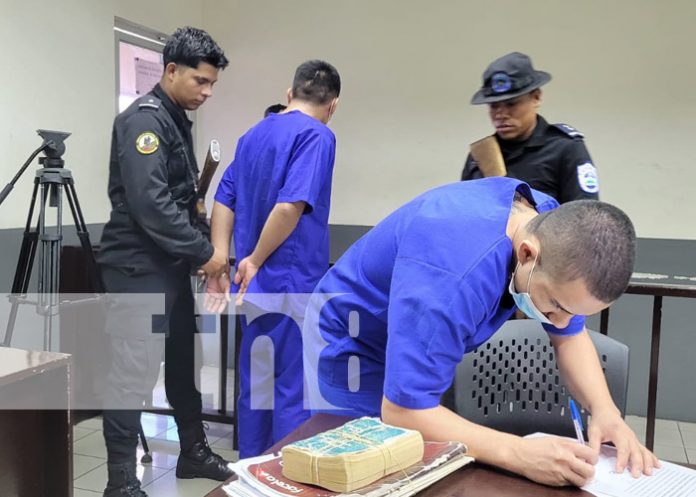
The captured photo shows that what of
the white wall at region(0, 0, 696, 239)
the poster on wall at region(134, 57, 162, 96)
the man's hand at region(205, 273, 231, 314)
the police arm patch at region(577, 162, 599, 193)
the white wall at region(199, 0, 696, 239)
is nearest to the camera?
the police arm patch at region(577, 162, 599, 193)

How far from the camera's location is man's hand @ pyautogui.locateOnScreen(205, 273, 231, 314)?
2250 millimetres

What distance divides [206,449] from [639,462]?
1.81 m

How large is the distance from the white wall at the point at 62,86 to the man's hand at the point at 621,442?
246 centimetres

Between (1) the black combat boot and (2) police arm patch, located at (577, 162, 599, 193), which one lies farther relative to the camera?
(1) the black combat boot

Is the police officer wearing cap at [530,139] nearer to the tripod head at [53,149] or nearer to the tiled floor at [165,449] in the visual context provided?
the tiled floor at [165,449]

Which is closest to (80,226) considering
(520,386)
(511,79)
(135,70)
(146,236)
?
(146,236)

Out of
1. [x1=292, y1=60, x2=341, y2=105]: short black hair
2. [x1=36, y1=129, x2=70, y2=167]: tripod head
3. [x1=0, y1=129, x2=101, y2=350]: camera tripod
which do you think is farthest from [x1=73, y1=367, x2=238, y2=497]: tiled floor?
[x1=292, y1=60, x2=341, y2=105]: short black hair

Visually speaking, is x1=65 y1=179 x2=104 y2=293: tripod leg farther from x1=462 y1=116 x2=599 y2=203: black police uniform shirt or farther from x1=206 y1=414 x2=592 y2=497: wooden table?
x1=206 y1=414 x2=592 y2=497: wooden table

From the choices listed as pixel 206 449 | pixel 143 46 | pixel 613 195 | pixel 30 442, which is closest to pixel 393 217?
pixel 30 442

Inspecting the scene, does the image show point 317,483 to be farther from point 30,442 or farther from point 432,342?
point 30,442

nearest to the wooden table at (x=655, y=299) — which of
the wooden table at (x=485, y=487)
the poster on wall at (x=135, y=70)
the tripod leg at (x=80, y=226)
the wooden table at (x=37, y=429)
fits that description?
the wooden table at (x=485, y=487)

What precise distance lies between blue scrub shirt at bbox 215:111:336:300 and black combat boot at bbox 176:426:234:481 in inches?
26.4

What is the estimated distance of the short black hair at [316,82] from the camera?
2107mm

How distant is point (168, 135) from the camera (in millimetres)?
2000
